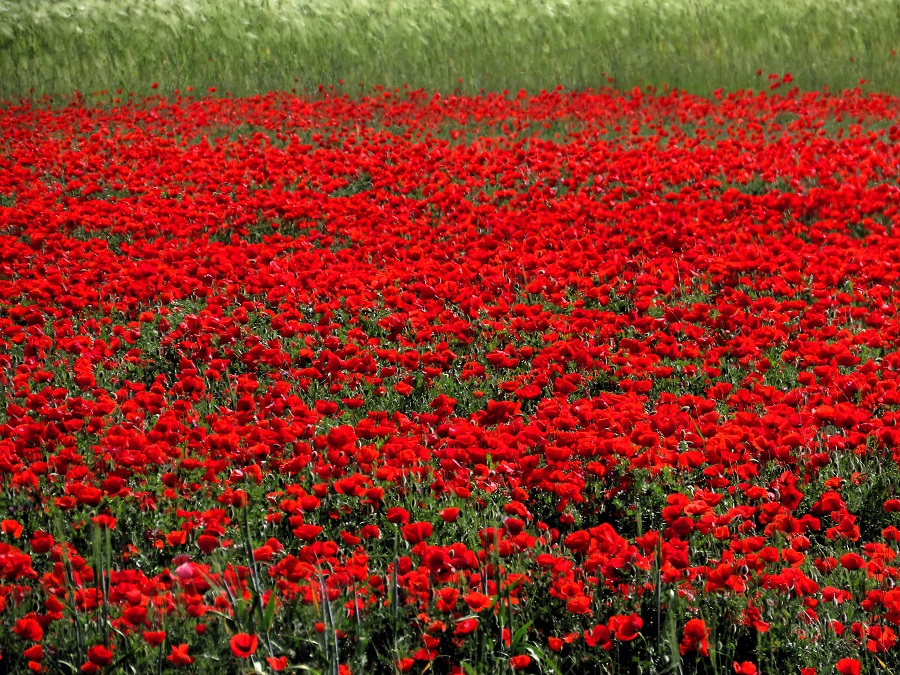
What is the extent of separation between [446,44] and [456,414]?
10.2m

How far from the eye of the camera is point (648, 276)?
5.21m

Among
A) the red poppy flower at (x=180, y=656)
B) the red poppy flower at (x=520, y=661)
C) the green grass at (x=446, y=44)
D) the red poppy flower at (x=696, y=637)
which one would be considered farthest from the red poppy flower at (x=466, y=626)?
the green grass at (x=446, y=44)

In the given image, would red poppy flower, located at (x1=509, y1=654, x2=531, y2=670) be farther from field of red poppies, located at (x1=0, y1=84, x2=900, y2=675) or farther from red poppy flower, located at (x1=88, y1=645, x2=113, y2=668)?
red poppy flower, located at (x1=88, y1=645, x2=113, y2=668)

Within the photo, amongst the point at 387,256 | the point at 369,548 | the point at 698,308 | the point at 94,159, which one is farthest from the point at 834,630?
the point at 94,159

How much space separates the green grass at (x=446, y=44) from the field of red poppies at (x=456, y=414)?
4.58 m

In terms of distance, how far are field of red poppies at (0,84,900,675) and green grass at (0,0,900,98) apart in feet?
15.0

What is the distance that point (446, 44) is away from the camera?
13656 mm

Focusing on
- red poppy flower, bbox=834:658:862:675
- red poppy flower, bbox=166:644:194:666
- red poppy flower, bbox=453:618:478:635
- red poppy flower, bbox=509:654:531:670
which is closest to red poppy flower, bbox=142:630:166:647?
red poppy flower, bbox=166:644:194:666

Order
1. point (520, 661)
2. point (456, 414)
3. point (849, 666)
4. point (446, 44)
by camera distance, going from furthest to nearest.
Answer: point (446, 44) → point (456, 414) → point (520, 661) → point (849, 666)

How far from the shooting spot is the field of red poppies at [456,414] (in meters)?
2.69

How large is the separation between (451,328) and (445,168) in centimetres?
399

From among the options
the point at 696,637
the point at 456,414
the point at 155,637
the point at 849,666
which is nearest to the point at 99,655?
the point at 155,637

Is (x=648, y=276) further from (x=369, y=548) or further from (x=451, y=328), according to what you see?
(x=369, y=548)

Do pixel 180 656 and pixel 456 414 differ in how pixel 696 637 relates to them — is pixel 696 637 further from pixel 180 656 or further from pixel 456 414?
pixel 456 414
